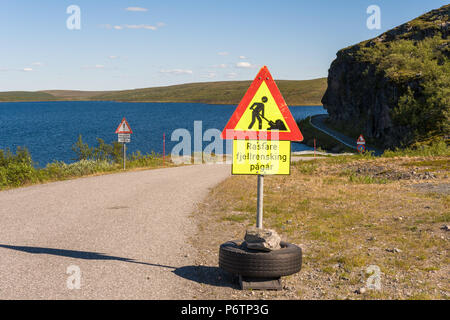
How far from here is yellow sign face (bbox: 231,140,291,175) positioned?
6.64m

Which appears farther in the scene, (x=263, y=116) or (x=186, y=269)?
(x=186, y=269)

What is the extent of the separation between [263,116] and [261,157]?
1.95 ft

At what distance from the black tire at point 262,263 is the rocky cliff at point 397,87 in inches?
1298

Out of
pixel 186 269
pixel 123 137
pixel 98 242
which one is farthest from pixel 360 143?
pixel 186 269

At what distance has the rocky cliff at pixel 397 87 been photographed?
3978 cm

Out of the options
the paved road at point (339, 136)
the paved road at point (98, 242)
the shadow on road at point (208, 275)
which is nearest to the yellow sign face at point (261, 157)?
the shadow on road at point (208, 275)

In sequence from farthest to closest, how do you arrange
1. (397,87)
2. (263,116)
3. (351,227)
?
(397,87)
(351,227)
(263,116)

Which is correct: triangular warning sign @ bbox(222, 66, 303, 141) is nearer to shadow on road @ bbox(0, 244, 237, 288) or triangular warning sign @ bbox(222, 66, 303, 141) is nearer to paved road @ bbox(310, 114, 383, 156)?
shadow on road @ bbox(0, 244, 237, 288)

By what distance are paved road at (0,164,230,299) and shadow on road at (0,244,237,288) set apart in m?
0.02

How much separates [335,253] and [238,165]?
2.55 meters

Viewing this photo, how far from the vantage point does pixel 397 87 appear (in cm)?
4938

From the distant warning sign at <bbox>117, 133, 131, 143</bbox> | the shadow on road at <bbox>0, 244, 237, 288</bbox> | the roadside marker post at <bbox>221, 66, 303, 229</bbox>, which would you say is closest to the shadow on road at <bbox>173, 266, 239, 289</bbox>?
the shadow on road at <bbox>0, 244, 237, 288</bbox>

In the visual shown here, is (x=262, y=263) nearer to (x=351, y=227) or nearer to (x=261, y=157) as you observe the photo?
(x=261, y=157)
